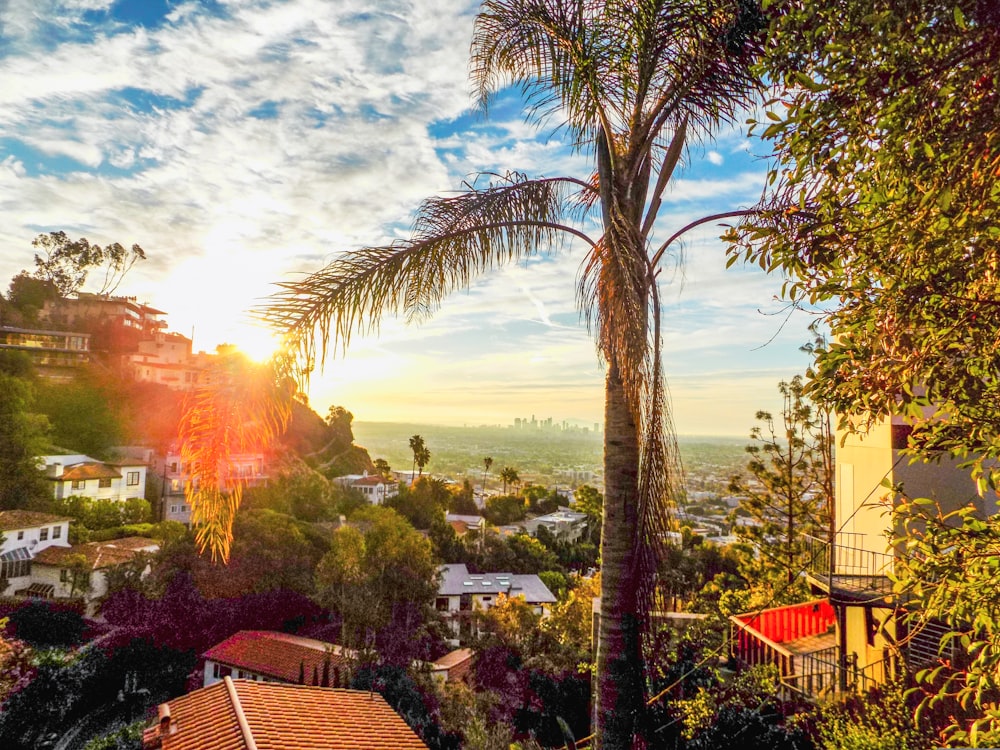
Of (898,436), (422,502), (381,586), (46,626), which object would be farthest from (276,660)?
(898,436)

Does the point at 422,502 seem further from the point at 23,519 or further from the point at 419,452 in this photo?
the point at 23,519

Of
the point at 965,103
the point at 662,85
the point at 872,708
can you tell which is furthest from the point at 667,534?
the point at 872,708

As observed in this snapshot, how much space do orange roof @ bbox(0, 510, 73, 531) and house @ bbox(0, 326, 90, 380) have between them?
1474 cm

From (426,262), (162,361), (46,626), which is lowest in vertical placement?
(46,626)

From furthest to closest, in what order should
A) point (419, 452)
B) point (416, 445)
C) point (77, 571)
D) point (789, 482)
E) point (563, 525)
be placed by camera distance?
point (419, 452)
point (416, 445)
point (563, 525)
point (77, 571)
point (789, 482)

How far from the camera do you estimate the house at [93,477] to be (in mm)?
32125

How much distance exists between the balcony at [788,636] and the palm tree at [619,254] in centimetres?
484

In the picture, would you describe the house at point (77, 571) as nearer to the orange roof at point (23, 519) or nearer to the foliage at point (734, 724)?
the orange roof at point (23, 519)

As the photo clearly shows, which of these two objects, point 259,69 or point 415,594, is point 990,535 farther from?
point 415,594

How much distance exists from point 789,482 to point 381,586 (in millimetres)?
14437

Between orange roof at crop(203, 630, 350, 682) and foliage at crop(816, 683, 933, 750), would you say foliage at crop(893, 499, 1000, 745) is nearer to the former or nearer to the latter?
foliage at crop(816, 683, 933, 750)

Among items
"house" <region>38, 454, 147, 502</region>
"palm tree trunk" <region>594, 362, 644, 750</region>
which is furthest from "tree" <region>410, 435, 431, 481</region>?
"palm tree trunk" <region>594, 362, 644, 750</region>

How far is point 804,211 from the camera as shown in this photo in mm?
3234

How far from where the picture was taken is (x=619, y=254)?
301 centimetres
